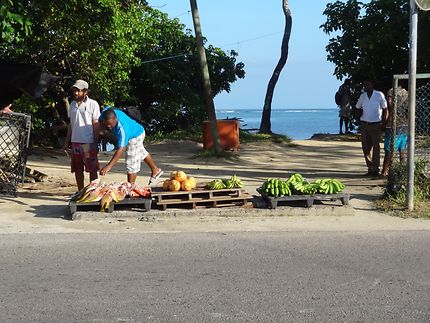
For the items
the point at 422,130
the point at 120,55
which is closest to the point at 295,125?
the point at 120,55

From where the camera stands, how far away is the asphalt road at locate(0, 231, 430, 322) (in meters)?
5.17

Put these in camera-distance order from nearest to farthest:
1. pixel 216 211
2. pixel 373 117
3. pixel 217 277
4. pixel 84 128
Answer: pixel 217 277 → pixel 216 211 → pixel 84 128 → pixel 373 117

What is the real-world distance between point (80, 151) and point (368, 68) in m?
12.7

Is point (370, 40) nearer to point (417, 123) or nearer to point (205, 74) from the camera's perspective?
point (205, 74)

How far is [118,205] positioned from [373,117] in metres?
5.41

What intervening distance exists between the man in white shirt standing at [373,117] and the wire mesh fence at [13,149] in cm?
600

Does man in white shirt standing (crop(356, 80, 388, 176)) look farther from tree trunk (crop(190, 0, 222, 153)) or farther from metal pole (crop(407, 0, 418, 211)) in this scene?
tree trunk (crop(190, 0, 222, 153))

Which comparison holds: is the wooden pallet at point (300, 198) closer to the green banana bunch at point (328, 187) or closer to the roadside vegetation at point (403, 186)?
the green banana bunch at point (328, 187)

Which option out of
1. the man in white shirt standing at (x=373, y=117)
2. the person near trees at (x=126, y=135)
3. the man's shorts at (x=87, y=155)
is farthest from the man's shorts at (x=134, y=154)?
the man in white shirt standing at (x=373, y=117)

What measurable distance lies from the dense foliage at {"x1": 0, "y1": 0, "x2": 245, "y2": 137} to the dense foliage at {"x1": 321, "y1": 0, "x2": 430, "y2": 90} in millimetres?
5409

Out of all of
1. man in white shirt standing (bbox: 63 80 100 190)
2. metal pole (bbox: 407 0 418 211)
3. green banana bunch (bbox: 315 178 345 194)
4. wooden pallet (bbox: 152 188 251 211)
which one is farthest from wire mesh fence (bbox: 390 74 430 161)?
man in white shirt standing (bbox: 63 80 100 190)

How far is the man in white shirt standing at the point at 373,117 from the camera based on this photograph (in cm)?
1212

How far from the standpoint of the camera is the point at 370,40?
19.3 metres

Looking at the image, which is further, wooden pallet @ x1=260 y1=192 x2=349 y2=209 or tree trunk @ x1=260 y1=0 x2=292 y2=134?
tree trunk @ x1=260 y1=0 x2=292 y2=134
